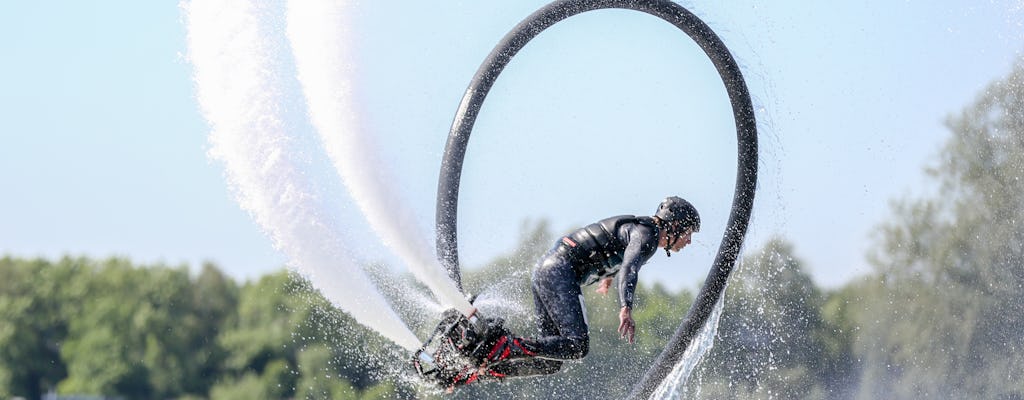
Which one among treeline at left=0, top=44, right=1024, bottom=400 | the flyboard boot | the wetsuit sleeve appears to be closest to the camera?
the flyboard boot

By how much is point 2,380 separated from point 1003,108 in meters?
49.5

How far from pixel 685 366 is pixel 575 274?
8.22 ft

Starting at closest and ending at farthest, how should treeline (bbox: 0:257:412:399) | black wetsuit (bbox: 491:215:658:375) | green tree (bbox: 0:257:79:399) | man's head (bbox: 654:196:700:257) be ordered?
black wetsuit (bbox: 491:215:658:375) → man's head (bbox: 654:196:700:257) → treeline (bbox: 0:257:412:399) → green tree (bbox: 0:257:79:399)

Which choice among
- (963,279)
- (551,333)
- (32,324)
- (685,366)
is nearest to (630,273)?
(551,333)

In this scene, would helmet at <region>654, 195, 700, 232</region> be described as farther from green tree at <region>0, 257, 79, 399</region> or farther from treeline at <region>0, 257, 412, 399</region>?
green tree at <region>0, 257, 79, 399</region>

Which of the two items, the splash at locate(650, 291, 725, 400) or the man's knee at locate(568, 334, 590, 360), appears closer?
the man's knee at locate(568, 334, 590, 360)

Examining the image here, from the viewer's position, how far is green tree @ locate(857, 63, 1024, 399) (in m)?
24.7

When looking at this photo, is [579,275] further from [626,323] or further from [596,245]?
[626,323]

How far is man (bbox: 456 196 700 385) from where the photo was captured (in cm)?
1148

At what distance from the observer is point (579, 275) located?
1234 cm

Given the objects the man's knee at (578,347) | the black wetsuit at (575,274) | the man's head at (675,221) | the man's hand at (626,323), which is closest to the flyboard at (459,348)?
the black wetsuit at (575,274)

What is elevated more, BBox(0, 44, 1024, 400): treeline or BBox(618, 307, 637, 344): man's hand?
BBox(618, 307, 637, 344): man's hand

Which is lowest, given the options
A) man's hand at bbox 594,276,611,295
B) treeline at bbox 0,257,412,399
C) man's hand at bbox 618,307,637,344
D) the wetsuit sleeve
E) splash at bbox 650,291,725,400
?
splash at bbox 650,291,725,400

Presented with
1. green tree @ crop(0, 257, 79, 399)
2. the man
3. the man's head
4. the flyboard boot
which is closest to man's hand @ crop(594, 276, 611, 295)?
the man
